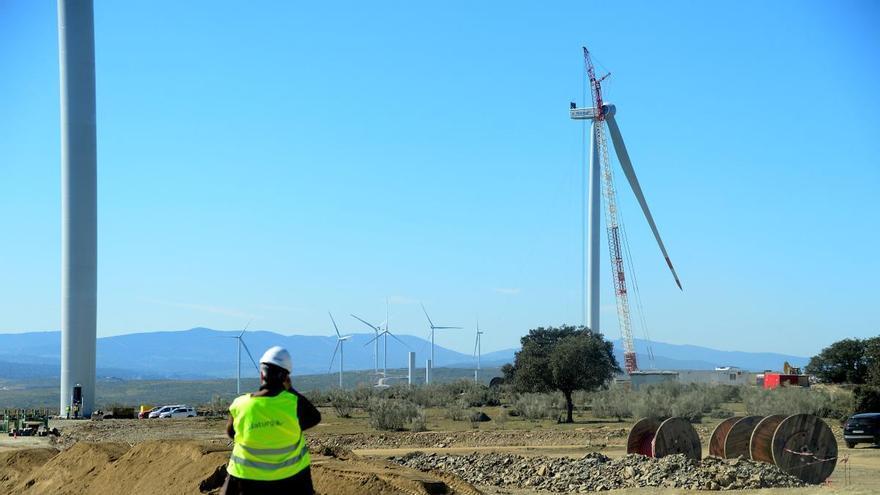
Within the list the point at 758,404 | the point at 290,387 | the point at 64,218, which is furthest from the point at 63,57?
the point at 290,387

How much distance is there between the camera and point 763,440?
21047 millimetres

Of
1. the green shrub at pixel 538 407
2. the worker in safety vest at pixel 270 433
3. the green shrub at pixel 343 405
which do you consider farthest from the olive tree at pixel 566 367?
the worker in safety vest at pixel 270 433

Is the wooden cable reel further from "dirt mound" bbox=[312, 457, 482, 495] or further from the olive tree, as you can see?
the olive tree

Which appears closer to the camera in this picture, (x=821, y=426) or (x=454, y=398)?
(x=821, y=426)

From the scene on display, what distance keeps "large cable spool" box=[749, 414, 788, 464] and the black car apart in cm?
1304

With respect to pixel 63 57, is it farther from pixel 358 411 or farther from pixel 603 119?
pixel 603 119

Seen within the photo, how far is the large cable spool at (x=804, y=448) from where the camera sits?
773 inches

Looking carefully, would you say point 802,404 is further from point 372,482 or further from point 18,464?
point 372,482

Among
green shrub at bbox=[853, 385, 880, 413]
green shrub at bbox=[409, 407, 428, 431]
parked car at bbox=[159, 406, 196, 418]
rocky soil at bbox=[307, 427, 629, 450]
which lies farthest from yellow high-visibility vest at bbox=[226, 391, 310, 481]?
parked car at bbox=[159, 406, 196, 418]

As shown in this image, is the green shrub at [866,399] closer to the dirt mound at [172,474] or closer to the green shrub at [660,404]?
the green shrub at [660,404]

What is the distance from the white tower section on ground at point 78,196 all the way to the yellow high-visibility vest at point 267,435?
5233cm

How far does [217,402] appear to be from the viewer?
2803 inches

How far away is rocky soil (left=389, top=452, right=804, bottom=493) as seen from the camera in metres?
18.2

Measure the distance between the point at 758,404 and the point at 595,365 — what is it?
30.3 feet
